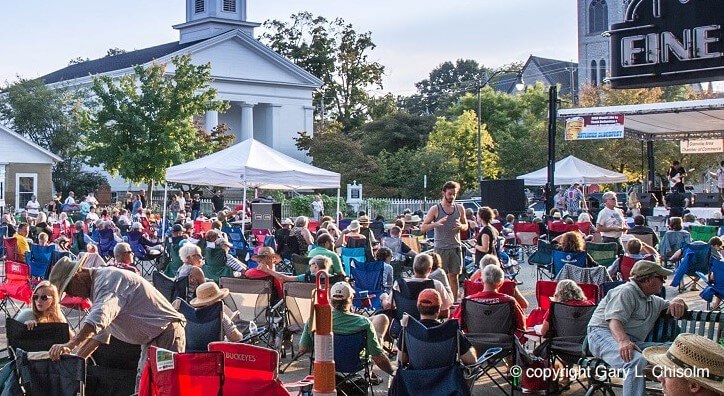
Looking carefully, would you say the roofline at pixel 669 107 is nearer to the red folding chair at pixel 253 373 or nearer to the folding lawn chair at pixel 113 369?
the folding lawn chair at pixel 113 369

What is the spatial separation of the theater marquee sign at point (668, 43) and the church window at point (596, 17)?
3795 inches

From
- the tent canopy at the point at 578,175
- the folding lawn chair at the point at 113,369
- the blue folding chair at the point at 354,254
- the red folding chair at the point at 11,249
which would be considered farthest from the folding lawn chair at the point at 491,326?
the tent canopy at the point at 578,175

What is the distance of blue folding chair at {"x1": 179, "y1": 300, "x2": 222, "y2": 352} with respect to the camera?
838 centimetres

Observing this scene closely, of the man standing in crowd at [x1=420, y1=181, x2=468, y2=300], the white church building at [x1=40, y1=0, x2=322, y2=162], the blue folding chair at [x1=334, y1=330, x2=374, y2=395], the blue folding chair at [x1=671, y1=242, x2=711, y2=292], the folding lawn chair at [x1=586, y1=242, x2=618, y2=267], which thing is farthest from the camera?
the white church building at [x1=40, y1=0, x2=322, y2=162]

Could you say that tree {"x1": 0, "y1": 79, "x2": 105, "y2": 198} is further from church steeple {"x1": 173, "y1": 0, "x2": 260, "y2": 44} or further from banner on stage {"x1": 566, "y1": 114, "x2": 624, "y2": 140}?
banner on stage {"x1": 566, "y1": 114, "x2": 624, "y2": 140}

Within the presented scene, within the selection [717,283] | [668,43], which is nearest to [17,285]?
[668,43]

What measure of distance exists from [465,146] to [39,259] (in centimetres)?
3585

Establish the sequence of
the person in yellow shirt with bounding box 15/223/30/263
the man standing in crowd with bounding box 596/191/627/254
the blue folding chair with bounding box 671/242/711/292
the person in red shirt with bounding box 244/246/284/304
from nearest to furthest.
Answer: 1. the person in red shirt with bounding box 244/246/284/304
2. the blue folding chair with bounding box 671/242/711/292
3. the man standing in crowd with bounding box 596/191/627/254
4. the person in yellow shirt with bounding box 15/223/30/263

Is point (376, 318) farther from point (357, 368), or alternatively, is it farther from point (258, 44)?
point (258, 44)

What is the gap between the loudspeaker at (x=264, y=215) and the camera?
22016mm

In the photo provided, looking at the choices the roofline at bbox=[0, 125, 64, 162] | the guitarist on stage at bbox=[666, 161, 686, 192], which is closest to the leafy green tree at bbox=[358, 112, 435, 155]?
the roofline at bbox=[0, 125, 64, 162]

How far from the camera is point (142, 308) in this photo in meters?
6.59

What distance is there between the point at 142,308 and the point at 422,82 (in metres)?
111

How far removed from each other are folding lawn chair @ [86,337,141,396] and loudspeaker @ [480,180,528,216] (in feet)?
78.4
